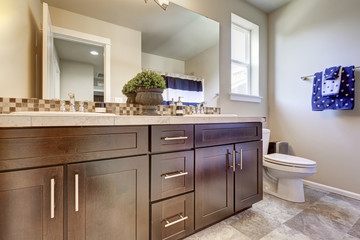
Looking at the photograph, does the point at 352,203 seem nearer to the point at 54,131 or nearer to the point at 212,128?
the point at 212,128

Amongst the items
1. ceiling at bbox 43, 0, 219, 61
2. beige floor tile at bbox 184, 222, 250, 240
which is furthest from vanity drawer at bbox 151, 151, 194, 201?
ceiling at bbox 43, 0, 219, 61

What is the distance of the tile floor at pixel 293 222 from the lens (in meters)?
1.26

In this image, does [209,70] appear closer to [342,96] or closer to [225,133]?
[225,133]

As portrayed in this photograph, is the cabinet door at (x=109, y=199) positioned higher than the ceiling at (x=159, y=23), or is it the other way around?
the ceiling at (x=159, y=23)

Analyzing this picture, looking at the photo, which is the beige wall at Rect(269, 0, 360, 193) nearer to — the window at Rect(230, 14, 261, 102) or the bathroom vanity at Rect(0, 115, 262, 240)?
the window at Rect(230, 14, 261, 102)

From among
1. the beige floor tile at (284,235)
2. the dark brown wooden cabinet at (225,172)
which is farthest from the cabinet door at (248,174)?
the beige floor tile at (284,235)

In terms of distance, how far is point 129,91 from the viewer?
1.39 meters

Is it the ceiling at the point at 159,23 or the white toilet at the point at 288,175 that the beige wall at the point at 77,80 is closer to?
the ceiling at the point at 159,23

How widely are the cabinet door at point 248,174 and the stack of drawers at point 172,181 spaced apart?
0.47 metres

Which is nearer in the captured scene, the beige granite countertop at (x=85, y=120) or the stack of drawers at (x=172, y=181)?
the beige granite countertop at (x=85, y=120)

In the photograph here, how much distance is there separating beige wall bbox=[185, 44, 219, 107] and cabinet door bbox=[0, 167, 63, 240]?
1531 millimetres

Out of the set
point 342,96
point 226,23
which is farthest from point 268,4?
point 342,96

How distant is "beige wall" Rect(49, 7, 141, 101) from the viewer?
4.04ft

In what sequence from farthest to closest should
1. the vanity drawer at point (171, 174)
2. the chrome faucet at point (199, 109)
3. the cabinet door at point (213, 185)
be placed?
the chrome faucet at point (199, 109)
the cabinet door at point (213, 185)
the vanity drawer at point (171, 174)
